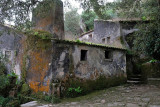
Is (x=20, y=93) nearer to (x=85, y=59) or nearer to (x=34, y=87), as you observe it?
(x=34, y=87)

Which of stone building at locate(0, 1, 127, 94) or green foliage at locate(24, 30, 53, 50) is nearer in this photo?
stone building at locate(0, 1, 127, 94)

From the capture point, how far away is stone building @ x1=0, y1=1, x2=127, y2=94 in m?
6.77

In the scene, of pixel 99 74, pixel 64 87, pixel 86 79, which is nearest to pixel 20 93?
pixel 64 87

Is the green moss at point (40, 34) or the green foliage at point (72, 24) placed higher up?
the green foliage at point (72, 24)

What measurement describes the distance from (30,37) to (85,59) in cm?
353

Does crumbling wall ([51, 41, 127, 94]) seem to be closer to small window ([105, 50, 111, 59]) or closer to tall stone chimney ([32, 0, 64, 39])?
small window ([105, 50, 111, 59])

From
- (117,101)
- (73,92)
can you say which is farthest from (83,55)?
(117,101)

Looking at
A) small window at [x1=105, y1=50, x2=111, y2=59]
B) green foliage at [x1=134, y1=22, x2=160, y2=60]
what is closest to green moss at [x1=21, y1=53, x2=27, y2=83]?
small window at [x1=105, y1=50, x2=111, y2=59]

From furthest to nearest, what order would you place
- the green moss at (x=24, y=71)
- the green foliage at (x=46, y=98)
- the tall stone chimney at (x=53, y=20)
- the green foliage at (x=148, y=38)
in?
the green foliage at (x=148, y=38) → the green moss at (x=24, y=71) → the tall stone chimney at (x=53, y=20) → the green foliage at (x=46, y=98)

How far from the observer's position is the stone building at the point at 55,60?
22.2 feet

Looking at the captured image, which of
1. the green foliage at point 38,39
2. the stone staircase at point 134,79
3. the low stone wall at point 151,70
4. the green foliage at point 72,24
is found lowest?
the stone staircase at point 134,79

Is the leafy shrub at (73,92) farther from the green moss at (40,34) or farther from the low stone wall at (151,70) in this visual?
the low stone wall at (151,70)

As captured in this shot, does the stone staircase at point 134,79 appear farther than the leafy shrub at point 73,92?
Yes

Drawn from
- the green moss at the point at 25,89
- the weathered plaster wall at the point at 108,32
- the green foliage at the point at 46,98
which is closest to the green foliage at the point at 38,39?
the green moss at the point at 25,89
